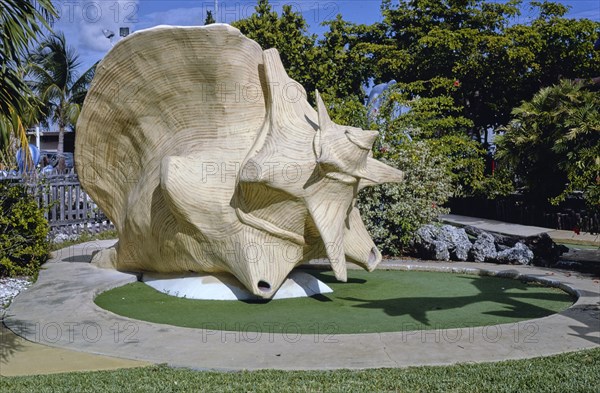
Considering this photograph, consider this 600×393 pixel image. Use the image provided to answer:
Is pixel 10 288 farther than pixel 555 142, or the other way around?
pixel 555 142

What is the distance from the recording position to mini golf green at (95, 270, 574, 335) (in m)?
7.72

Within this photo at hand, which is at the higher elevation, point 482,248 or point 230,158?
point 230,158

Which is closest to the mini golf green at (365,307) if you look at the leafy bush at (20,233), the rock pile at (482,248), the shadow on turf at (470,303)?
the shadow on turf at (470,303)

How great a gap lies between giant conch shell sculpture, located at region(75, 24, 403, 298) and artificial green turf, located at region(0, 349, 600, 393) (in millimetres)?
2464

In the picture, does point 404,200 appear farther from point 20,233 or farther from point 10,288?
point 10,288

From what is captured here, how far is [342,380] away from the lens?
5613 mm

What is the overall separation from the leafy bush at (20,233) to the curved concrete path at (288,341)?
107 inches

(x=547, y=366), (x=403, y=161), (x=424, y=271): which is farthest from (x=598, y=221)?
(x=547, y=366)

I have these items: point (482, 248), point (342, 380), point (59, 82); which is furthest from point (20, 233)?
point (59, 82)

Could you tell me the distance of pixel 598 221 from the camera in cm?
1711

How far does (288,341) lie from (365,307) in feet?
6.58

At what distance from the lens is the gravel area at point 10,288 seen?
9382 millimetres

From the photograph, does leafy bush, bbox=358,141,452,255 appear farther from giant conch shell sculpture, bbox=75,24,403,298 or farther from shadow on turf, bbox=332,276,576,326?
giant conch shell sculpture, bbox=75,24,403,298

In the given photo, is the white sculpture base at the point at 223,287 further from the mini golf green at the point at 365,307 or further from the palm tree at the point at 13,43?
the palm tree at the point at 13,43
